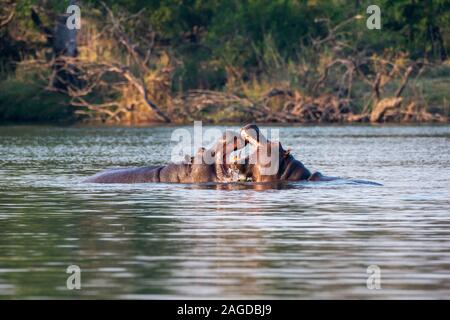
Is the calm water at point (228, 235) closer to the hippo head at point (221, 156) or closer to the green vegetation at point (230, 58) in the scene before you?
the hippo head at point (221, 156)

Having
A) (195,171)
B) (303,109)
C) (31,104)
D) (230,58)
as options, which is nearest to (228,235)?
(195,171)

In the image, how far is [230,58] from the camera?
49.1m

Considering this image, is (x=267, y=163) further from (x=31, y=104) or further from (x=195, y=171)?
(x=31, y=104)

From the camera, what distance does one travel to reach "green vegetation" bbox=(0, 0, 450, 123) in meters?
45.8

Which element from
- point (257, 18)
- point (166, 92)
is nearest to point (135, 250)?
point (166, 92)

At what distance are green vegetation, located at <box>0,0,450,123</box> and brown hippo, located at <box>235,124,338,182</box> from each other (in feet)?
79.6

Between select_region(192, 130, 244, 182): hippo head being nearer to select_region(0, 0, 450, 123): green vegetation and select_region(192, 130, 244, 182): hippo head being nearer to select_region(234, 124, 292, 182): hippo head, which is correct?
select_region(234, 124, 292, 182): hippo head

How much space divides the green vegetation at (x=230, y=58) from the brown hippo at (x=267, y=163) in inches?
955

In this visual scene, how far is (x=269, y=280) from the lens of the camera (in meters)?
11.4

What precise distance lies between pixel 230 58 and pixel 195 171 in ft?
94.4

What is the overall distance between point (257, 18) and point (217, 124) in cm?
701

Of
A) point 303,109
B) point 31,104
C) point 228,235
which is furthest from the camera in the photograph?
point 31,104
